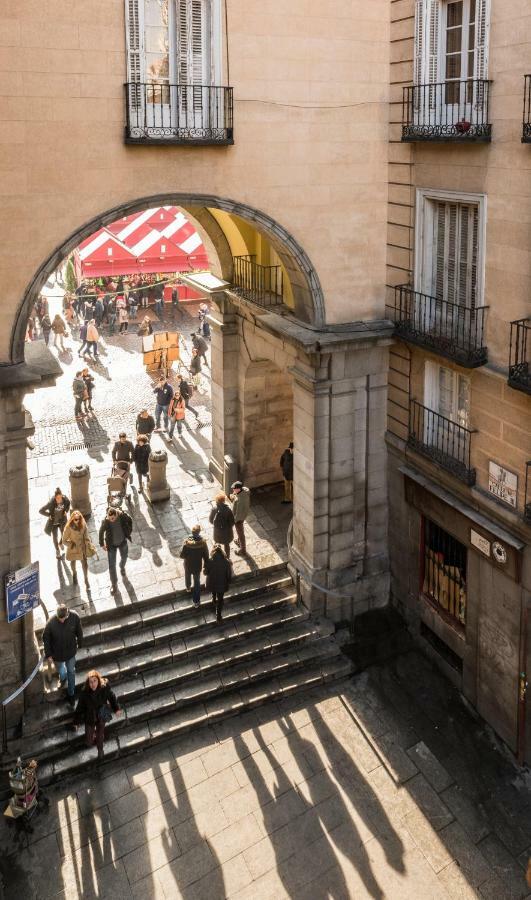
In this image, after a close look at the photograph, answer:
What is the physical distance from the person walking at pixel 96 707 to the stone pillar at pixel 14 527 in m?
1.30

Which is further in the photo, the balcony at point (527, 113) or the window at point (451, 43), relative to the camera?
the window at point (451, 43)

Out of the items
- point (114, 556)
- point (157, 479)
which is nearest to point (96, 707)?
point (114, 556)

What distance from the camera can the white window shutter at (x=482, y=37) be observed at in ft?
41.8

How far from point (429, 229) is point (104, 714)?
10.5 meters

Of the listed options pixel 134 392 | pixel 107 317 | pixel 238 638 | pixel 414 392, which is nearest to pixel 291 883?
pixel 238 638

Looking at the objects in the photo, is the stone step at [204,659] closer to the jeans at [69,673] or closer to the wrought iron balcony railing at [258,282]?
the jeans at [69,673]

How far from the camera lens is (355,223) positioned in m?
15.6

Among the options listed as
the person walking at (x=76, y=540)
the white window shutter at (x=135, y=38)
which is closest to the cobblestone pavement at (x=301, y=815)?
the person walking at (x=76, y=540)

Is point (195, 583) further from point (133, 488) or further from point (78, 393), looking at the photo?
point (78, 393)

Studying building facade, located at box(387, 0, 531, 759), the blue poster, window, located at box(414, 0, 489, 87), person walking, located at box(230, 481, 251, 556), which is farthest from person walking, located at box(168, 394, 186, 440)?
window, located at box(414, 0, 489, 87)

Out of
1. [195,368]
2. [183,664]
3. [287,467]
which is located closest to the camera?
[183,664]

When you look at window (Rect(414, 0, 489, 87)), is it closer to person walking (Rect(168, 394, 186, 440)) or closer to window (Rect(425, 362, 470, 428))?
window (Rect(425, 362, 470, 428))

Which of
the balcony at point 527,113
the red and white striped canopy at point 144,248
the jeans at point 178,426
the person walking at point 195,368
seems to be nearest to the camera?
the balcony at point 527,113

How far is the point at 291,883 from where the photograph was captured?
12.0 m
